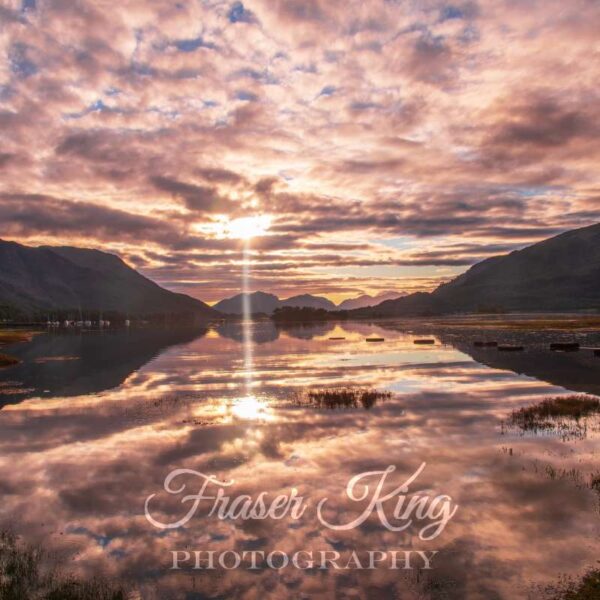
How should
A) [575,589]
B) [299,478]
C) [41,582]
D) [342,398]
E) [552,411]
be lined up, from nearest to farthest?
[575,589]
[41,582]
[299,478]
[552,411]
[342,398]

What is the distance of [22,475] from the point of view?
27.6 meters

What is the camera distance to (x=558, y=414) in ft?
128

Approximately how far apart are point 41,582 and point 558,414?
114 feet

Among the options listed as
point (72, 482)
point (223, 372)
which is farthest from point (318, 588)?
point (223, 372)

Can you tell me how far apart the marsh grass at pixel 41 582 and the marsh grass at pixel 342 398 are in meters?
29.0

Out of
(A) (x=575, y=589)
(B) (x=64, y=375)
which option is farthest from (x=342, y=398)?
(B) (x=64, y=375)

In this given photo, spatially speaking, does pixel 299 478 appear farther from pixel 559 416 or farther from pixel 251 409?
pixel 559 416

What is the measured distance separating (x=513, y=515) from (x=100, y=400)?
4135cm

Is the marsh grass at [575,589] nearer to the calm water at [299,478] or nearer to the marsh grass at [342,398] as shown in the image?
the calm water at [299,478]

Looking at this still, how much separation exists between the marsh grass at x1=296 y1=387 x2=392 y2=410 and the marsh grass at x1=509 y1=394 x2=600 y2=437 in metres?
12.0

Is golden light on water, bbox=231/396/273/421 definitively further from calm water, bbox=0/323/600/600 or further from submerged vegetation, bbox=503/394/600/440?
submerged vegetation, bbox=503/394/600/440

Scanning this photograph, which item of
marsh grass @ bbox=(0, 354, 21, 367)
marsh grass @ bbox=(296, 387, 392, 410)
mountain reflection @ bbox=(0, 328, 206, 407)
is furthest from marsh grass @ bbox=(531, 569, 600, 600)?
marsh grass @ bbox=(0, 354, 21, 367)

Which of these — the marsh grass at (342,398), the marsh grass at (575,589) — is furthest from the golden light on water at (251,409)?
the marsh grass at (575,589)

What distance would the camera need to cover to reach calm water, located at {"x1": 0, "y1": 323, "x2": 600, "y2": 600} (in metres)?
16.7
